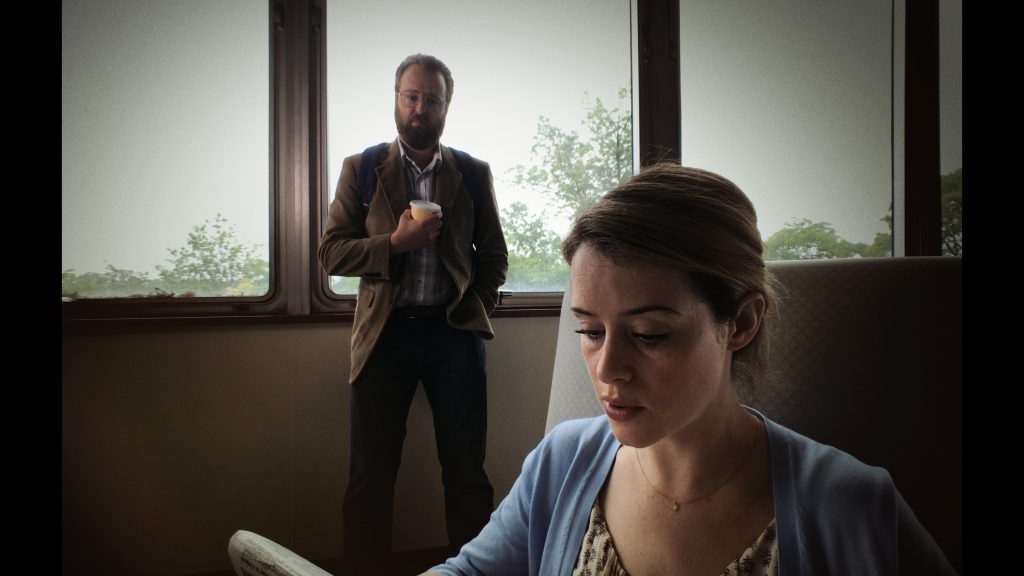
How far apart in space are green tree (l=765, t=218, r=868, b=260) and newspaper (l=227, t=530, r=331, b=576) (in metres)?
3.18

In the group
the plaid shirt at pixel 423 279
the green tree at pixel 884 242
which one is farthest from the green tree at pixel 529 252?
the green tree at pixel 884 242

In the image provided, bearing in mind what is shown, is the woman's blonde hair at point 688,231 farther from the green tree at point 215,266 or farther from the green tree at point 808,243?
the green tree at point 808,243

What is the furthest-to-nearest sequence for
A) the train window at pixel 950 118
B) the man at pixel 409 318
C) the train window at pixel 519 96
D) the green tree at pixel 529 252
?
1. the train window at pixel 950 118
2. the green tree at pixel 529 252
3. the train window at pixel 519 96
4. the man at pixel 409 318

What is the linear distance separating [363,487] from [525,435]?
884mm

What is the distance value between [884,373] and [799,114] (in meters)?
2.81

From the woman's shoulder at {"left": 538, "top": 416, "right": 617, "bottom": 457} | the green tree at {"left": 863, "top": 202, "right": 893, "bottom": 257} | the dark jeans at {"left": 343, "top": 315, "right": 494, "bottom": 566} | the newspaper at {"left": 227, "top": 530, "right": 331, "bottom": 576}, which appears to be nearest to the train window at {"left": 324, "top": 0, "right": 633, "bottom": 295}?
the dark jeans at {"left": 343, "top": 315, "right": 494, "bottom": 566}

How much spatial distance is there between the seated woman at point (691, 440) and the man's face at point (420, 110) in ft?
5.32

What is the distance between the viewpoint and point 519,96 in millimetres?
3051

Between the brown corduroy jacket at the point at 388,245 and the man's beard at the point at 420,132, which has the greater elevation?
the man's beard at the point at 420,132

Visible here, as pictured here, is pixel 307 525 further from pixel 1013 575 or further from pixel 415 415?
pixel 1013 575

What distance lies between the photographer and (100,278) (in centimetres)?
260

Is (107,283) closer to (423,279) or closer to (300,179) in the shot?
(300,179)

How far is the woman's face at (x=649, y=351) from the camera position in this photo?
0.83 meters

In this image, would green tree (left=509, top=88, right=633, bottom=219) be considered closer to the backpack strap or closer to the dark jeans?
the backpack strap
